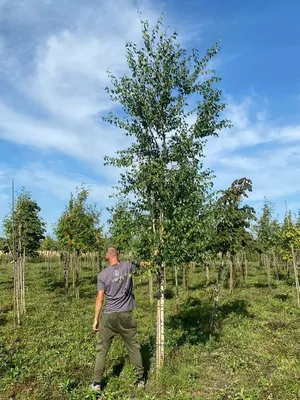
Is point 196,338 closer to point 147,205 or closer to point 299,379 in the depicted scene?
point 299,379

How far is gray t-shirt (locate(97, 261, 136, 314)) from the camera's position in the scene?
734cm

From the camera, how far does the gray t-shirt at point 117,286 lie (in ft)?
24.1

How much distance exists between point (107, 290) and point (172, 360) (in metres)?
A: 2.51

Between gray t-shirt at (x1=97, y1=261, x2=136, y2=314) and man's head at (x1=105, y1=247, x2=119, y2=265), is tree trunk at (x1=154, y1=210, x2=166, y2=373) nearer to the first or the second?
gray t-shirt at (x1=97, y1=261, x2=136, y2=314)

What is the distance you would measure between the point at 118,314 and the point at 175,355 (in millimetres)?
2503

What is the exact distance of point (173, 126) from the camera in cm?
864

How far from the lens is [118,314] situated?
7250 millimetres

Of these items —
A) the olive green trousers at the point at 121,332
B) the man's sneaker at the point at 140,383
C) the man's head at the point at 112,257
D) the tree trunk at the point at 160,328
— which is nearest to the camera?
the man's sneaker at the point at 140,383

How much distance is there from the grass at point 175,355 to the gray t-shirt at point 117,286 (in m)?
0.74

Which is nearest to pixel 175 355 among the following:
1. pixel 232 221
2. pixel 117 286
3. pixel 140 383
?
pixel 140 383

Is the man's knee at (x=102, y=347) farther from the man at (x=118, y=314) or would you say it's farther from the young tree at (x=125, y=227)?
the young tree at (x=125, y=227)

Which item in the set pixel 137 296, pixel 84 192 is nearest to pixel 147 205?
pixel 137 296

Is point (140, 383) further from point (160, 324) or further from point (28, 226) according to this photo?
point (28, 226)

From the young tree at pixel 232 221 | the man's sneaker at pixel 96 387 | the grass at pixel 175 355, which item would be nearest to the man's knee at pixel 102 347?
the man's sneaker at pixel 96 387
